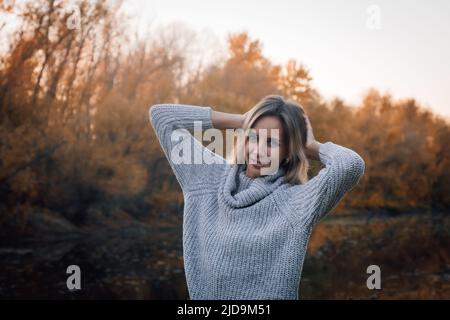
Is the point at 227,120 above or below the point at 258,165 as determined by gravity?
above

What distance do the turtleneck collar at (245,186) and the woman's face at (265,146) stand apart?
0.03 m

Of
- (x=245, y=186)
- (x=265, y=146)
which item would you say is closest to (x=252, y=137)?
(x=265, y=146)

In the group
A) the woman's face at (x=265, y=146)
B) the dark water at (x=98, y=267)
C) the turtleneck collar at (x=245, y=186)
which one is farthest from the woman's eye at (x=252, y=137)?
the dark water at (x=98, y=267)

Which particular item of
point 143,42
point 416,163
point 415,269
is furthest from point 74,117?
point 416,163

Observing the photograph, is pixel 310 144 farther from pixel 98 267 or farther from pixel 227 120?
pixel 98 267

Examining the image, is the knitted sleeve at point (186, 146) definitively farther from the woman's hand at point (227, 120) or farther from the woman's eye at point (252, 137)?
the woman's eye at point (252, 137)

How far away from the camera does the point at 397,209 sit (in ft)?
99.5

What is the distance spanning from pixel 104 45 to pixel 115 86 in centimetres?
268

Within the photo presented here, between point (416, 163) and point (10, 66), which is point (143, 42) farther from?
point (416, 163)

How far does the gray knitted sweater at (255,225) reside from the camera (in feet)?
6.12

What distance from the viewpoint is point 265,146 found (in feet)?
6.44

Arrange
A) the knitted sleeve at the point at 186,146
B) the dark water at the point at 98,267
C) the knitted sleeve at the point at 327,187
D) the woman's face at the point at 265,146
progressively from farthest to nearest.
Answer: the dark water at the point at 98,267 → the knitted sleeve at the point at 186,146 → the woman's face at the point at 265,146 → the knitted sleeve at the point at 327,187

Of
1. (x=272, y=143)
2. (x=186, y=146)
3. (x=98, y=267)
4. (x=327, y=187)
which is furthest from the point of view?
(x=98, y=267)

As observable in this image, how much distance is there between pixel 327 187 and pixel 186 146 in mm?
577
